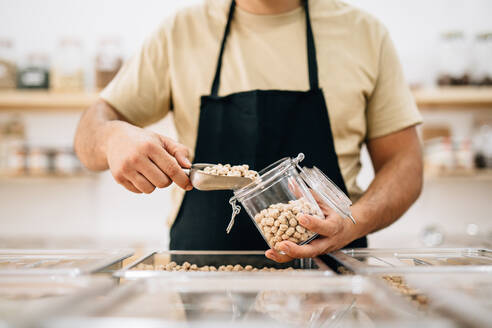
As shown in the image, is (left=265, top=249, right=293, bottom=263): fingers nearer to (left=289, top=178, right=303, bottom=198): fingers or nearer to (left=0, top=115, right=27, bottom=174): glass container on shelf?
(left=289, top=178, right=303, bottom=198): fingers

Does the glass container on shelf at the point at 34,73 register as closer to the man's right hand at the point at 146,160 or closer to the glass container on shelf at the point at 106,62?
the glass container on shelf at the point at 106,62

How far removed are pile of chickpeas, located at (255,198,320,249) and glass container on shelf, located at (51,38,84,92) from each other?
72.7 inches

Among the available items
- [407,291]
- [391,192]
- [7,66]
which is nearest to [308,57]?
[391,192]

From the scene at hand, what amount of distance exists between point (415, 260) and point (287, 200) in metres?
0.30

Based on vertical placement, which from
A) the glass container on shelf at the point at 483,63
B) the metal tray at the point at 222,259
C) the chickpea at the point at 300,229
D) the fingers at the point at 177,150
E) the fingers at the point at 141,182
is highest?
the glass container on shelf at the point at 483,63

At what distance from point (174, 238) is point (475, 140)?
1.93m

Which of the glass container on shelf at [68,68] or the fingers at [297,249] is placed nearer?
the fingers at [297,249]

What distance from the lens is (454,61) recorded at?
7.58 ft

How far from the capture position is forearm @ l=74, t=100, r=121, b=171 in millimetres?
1097

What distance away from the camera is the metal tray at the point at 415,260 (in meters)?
0.74

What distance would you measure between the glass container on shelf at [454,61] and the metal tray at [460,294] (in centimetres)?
186

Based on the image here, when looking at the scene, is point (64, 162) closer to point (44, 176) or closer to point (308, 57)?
point (44, 176)

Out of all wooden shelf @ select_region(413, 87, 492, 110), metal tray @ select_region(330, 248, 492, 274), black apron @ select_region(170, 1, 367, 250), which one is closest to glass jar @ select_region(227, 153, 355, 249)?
metal tray @ select_region(330, 248, 492, 274)

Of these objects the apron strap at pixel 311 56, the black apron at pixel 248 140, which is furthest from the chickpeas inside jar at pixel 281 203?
the apron strap at pixel 311 56
